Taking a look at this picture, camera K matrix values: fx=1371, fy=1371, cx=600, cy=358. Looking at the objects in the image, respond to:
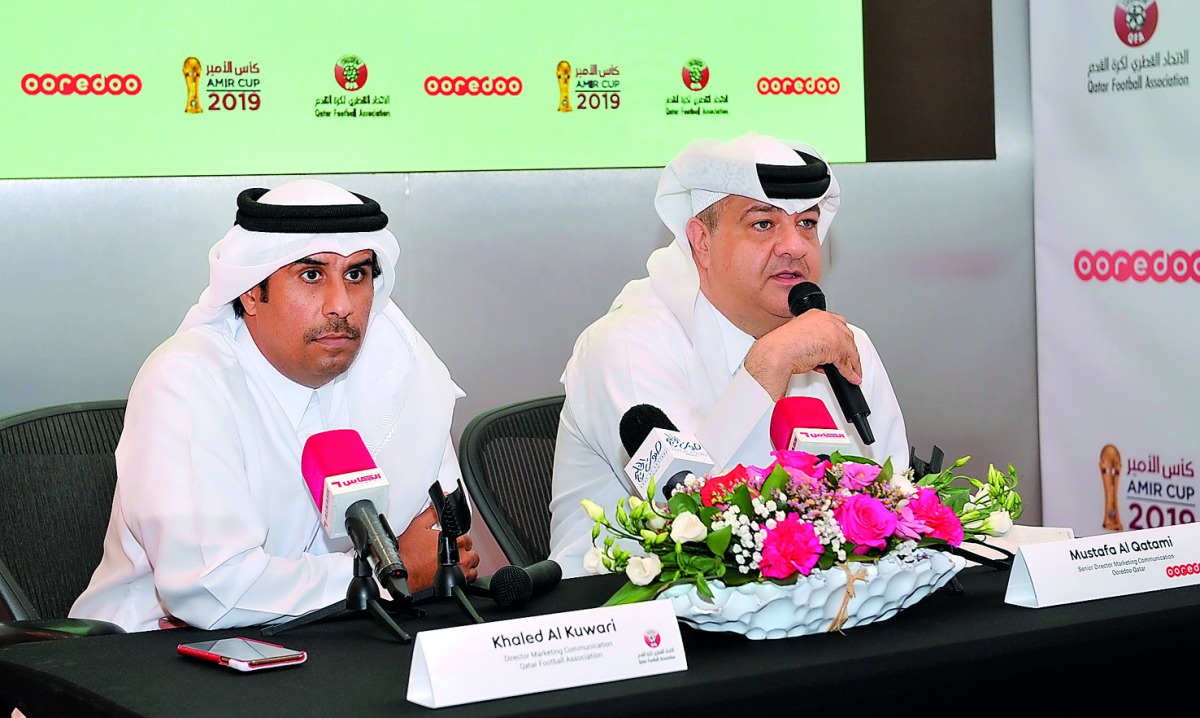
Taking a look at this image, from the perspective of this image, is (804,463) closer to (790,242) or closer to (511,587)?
(511,587)

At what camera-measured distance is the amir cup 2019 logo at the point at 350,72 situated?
157 inches

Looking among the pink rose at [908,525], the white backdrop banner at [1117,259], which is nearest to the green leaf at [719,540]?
the pink rose at [908,525]

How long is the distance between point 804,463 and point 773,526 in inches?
6.3

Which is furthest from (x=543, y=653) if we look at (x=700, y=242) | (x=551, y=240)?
(x=551, y=240)

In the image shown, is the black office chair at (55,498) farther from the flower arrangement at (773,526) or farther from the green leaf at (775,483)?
the green leaf at (775,483)

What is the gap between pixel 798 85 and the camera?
450 cm

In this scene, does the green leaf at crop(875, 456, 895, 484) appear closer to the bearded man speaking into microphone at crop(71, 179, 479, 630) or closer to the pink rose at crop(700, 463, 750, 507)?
the pink rose at crop(700, 463, 750, 507)

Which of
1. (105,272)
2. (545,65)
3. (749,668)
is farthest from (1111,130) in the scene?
(749,668)

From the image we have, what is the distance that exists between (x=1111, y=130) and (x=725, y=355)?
2.25 meters

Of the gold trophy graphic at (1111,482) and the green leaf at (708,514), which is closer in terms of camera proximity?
the green leaf at (708,514)

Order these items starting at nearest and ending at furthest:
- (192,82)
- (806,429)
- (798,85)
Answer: (806,429) → (192,82) → (798,85)

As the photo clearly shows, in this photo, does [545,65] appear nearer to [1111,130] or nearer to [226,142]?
[226,142]

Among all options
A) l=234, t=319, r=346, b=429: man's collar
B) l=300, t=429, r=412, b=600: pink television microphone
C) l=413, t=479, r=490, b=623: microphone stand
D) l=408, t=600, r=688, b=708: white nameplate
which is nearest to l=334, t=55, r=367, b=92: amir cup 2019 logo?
l=234, t=319, r=346, b=429: man's collar

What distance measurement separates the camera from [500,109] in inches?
164
